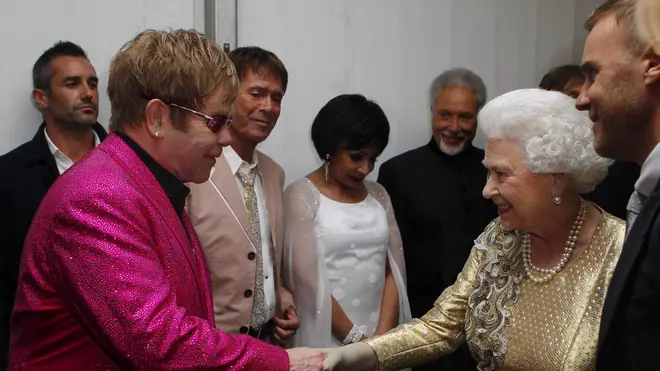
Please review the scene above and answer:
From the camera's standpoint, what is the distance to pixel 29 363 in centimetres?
144

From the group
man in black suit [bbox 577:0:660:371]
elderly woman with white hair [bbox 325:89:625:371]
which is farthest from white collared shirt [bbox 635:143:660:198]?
elderly woman with white hair [bbox 325:89:625:371]

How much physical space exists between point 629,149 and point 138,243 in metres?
0.94

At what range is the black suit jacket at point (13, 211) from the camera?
250 cm

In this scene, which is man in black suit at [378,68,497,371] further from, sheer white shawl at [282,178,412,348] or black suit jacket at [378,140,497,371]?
sheer white shawl at [282,178,412,348]

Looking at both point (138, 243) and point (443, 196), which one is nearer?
point (138, 243)

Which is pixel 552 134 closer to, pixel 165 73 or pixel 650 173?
pixel 650 173

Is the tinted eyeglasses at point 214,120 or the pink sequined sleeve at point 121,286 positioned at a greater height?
the tinted eyeglasses at point 214,120

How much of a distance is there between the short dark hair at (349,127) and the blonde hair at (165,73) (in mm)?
1177

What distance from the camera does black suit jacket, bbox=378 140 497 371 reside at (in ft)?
9.91

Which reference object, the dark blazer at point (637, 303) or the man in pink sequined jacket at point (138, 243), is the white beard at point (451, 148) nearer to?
the man in pink sequined jacket at point (138, 243)

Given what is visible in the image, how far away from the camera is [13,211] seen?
8.25 ft

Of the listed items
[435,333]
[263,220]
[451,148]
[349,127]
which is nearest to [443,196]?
[451,148]

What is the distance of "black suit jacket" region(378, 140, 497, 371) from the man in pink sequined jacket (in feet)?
4.80

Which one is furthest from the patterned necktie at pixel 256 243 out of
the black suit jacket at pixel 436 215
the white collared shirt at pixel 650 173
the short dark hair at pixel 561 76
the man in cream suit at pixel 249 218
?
the short dark hair at pixel 561 76
